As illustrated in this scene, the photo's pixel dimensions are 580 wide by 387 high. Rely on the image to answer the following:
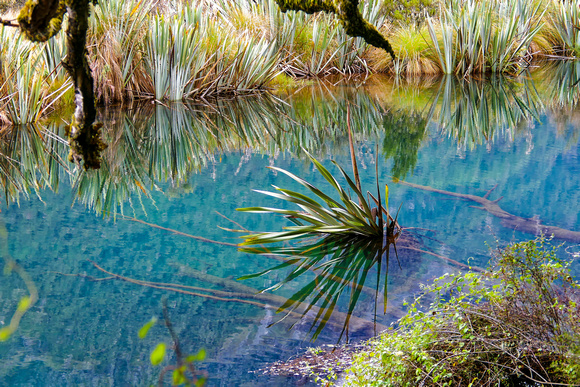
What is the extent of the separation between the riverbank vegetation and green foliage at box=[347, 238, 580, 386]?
3.89m

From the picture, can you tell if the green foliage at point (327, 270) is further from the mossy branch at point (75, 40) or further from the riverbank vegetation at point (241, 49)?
the riverbank vegetation at point (241, 49)

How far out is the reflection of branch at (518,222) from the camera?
332 cm

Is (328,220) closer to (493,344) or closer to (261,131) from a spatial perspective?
(493,344)

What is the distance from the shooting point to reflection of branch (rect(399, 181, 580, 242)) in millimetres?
3318

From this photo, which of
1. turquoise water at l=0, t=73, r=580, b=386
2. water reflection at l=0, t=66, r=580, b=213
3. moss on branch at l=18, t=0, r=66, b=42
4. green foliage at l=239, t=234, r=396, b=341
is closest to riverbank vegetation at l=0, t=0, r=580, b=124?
water reflection at l=0, t=66, r=580, b=213

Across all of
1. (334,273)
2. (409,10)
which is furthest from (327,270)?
(409,10)

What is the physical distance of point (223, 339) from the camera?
2.31m

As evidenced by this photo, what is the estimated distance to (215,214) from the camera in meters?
3.84

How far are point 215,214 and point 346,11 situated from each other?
308cm

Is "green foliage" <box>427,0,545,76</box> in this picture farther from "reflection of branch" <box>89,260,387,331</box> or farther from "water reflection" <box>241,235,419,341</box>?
"reflection of branch" <box>89,260,387,331</box>

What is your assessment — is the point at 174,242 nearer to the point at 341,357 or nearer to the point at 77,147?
the point at 341,357

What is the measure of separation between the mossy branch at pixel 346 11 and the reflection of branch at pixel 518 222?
2.52m

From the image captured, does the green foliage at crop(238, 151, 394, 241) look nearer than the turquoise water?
No

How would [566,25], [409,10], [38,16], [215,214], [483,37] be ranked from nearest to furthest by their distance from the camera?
[38,16] < [215,214] < [483,37] < [566,25] < [409,10]
